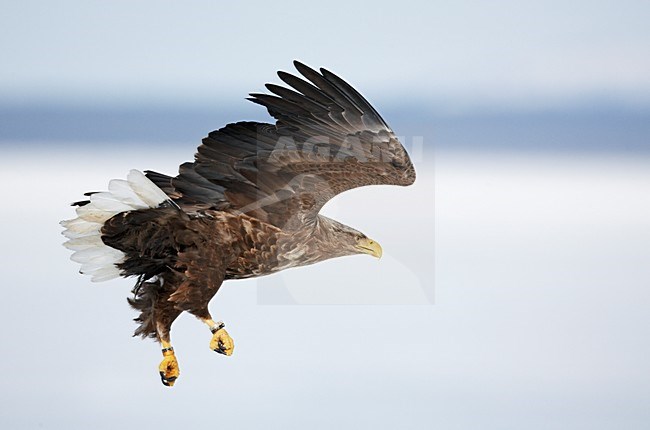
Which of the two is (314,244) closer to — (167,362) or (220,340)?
(220,340)

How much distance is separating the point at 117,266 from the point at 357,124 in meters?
1.10

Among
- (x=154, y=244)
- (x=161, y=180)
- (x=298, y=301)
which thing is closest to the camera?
(x=154, y=244)

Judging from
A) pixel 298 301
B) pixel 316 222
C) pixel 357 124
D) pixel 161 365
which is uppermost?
pixel 357 124

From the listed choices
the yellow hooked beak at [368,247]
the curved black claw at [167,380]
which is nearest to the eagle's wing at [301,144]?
the yellow hooked beak at [368,247]

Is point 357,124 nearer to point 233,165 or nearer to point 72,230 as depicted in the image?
point 233,165

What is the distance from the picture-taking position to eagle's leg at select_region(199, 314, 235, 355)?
165 inches

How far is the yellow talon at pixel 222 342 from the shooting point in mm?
4184

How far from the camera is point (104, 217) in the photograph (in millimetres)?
3938

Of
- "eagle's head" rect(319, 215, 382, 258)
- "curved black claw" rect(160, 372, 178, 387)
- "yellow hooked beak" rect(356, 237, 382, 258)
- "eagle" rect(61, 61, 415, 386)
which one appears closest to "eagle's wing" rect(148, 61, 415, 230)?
"eagle" rect(61, 61, 415, 386)

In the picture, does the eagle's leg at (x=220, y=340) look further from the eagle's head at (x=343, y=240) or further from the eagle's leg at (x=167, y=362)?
the eagle's head at (x=343, y=240)

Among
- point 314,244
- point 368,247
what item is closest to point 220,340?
point 314,244

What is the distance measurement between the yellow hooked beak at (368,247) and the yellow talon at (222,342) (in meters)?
0.70

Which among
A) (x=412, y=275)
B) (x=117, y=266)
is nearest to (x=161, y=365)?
(x=117, y=266)

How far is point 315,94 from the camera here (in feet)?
13.4
